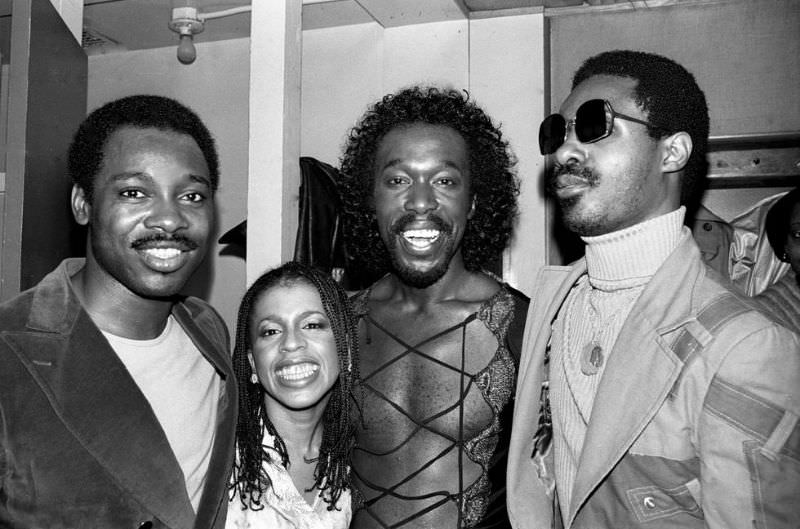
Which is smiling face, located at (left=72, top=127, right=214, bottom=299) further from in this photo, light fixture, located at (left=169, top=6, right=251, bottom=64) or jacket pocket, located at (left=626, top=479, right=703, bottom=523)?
light fixture, located at (left=169, top=6, right=251, bottom=64)

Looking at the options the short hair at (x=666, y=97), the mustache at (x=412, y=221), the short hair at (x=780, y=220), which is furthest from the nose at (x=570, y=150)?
the short hair at (x=780, y=220)

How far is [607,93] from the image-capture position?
2236 mm

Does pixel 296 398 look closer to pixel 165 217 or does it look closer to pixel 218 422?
pixel 218 422

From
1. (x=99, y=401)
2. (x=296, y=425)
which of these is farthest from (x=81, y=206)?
(x=296, y=425)

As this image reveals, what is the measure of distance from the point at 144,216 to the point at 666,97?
157cm

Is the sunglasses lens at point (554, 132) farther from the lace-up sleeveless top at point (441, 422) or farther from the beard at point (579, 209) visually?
the lace-up sleeveless top at point (441, 422)

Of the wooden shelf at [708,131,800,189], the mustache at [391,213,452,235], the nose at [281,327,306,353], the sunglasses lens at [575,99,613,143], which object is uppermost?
the wooden shelf at [708,131,800,189]

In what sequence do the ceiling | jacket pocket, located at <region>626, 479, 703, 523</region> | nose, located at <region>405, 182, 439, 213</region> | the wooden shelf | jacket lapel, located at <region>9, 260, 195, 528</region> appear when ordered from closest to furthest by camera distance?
1. jacket pocket, located at <region>626, 479, 703, 523</region>
2. jacket lapel, located at <region>9, 260, 195, 528</region>
3. nose, located at <region>405, 182, 439, 213</region>
4. the wooden shelf
5. the ceiling

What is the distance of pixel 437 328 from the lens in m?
2.89

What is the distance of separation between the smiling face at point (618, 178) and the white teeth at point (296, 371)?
1037 mm

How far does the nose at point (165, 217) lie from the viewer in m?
2.18

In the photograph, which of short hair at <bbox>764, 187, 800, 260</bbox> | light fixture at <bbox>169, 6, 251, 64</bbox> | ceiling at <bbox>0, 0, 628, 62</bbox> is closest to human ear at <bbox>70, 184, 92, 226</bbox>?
ceiling at <bbox>0, 0, 628, 62</bbox>

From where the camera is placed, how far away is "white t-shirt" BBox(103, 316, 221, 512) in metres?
2.22

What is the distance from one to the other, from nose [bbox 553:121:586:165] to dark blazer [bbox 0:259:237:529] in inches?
55.6
